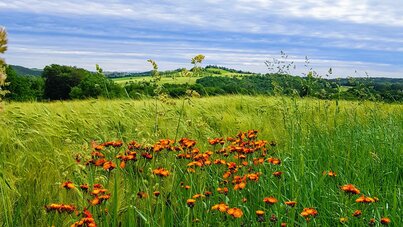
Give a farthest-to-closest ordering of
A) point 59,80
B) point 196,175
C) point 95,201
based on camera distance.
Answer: point 59,80 → point 196,175 → point 95,201

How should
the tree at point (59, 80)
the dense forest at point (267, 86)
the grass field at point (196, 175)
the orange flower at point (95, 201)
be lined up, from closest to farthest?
1. the orange flower at point (95, 201)
2. the grass field at point (196, 175)
3. the dense forest at point (267, 86)
4. the tree at point (59, 80)

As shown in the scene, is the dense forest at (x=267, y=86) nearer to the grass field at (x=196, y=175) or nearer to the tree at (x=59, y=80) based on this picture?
the grass field at (x=196, y=175)

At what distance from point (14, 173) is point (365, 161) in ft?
9.63

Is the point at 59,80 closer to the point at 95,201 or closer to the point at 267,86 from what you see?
the point at 267,86

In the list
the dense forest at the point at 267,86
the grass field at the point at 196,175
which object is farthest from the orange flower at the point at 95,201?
the dense forest at the point at 267,86

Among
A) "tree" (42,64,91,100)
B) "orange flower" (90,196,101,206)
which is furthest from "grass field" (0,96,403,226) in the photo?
"tree" (42,64,91,100)

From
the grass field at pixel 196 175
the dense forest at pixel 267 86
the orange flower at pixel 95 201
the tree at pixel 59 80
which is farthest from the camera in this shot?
the tree at pixel 59 80

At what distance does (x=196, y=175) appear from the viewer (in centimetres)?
335

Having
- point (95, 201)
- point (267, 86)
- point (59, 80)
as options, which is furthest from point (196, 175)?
point (59, 80)

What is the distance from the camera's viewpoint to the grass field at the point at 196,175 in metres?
2.54

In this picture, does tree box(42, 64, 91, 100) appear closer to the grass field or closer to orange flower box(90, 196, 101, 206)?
the grass field

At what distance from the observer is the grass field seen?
8.32 feet

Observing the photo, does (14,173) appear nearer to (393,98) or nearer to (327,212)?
(327,212)

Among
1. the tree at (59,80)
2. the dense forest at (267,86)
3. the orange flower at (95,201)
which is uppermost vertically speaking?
the dense forest at (267,86)
